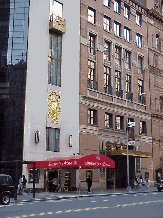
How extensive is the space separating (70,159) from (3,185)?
11130mm

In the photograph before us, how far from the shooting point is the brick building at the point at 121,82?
1674 inches

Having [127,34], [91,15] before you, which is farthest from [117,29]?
[91,15]

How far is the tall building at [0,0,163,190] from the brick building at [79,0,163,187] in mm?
133

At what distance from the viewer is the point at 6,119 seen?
34.8m

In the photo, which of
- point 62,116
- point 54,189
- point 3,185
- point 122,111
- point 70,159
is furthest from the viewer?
point 122,111

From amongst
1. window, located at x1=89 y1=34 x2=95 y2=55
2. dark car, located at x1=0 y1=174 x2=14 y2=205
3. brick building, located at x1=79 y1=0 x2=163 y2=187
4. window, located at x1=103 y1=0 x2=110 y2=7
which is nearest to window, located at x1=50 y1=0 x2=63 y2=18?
brick building, located at x1=79 y1=0 x2=163 y2=187

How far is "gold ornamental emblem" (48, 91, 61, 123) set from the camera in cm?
3706

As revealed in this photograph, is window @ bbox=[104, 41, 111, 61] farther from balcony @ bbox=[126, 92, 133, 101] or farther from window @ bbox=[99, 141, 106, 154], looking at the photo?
window @ bbox=[99, 141, 106, 154]

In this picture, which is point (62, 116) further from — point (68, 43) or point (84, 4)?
point (84, 4)

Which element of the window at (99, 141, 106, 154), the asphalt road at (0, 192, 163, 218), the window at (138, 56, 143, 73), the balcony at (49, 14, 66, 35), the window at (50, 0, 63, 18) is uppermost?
the window at (50, 0, 63, 18)

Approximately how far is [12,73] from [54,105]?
5783 millimetres

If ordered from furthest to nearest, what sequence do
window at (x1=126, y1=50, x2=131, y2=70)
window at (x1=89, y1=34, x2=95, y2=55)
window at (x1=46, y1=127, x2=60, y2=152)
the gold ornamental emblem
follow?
window at (x1=126, y1=50, x2=131, y2=70) → window at (x1=89, y1=34, x2=95, y2=55) → the gold ornamental emblem → window at (x1=46, y1=127, x2=60, y2=152)

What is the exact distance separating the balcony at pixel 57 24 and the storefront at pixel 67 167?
48.5 ft

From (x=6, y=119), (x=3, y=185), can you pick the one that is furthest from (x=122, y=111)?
(x=3, y=185)
